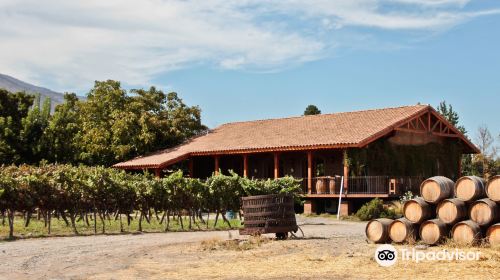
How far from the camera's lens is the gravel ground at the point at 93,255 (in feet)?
35.1

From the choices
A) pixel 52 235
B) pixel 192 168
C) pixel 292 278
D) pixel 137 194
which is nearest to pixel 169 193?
pixel 137 194

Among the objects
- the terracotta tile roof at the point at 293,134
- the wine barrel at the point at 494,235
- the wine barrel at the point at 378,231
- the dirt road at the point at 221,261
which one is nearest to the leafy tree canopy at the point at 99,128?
the terracotta tile roof at the point at 293,134

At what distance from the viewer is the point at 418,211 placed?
13461 mm

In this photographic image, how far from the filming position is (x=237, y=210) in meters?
23.0

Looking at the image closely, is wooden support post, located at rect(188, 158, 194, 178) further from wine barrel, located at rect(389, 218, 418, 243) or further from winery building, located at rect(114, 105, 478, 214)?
wine barrel, located at rect(389, 218, 418, 243)

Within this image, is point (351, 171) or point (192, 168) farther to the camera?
point (192, 168)

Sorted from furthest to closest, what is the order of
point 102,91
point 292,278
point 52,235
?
1. point 102,91
2. point 52,235
3. point 292,278

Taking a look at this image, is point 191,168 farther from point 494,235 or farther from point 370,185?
point 494,235

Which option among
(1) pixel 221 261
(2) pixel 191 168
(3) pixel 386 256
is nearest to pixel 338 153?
(2) pixel 191 168

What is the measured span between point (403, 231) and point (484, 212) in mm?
1681

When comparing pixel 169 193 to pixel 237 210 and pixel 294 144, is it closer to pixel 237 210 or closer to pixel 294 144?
pixel 237 210

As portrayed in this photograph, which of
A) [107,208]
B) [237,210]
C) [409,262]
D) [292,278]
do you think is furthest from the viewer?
[237,210]

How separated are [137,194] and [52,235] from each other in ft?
12.1

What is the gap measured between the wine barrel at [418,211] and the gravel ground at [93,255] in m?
1.48
